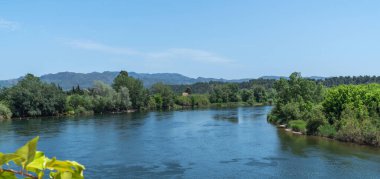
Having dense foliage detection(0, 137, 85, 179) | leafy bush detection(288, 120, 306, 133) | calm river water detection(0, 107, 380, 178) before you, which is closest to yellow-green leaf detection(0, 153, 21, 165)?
dense foliage detection(0, 137, 85, 179)

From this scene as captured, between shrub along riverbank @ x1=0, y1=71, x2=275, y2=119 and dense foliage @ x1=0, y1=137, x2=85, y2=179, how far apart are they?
5930 cm

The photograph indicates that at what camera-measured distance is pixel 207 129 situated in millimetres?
38562

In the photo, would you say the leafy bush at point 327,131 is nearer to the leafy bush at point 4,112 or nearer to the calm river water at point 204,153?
the calm river water at point 204,153

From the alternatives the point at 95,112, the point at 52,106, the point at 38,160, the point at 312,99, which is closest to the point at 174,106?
the point at 95,112

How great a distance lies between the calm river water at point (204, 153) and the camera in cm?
2042

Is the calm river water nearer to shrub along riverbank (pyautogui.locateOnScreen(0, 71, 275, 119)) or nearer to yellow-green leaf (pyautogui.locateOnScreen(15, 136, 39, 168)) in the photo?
yellow-green leaf (pyautogui.locateOnScreen(15, 136, 39, 168))

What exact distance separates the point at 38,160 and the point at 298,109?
42874 mm

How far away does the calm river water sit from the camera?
2042 cm

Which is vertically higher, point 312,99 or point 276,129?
point 312,99

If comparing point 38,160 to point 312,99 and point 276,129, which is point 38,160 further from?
point 312,99

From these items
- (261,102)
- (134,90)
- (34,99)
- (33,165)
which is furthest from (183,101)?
(33,165)

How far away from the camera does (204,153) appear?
25.6 m

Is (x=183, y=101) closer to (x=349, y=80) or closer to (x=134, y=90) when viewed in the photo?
(x=134, y=90)

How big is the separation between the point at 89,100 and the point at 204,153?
4347cm
